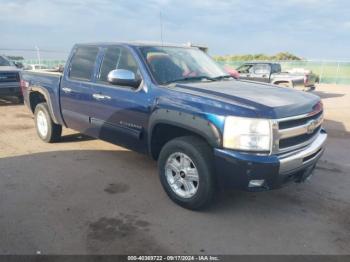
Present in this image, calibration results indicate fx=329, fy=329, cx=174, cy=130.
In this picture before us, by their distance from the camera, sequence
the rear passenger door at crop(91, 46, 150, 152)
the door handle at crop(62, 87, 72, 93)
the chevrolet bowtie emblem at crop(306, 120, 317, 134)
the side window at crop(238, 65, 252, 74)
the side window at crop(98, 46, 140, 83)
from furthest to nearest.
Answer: the side window at crop(238, 65, 252, 74) < the door handle at crop(62, 87, 72, 93) < the side window at crop(98, 46, 140, 83) < the rear passenger door at crop(91, 46, 150, 152) < the chevrolet bowtie emblem at crop(306, 120, 317, 134)

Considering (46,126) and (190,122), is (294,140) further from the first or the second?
(46,126)

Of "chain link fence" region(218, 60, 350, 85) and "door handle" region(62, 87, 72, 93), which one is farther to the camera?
"chain link fence" region(218, 60, 350, 85)

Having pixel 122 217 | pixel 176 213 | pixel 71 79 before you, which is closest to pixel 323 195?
pixel 176 213

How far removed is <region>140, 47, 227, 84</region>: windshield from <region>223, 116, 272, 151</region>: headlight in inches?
48.9

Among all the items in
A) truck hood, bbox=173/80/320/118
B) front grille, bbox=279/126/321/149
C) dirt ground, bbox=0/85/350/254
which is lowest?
dirt ground, bbox=0/85/350/254

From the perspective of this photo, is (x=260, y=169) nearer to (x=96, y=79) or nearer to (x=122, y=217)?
(x=122, y=217)

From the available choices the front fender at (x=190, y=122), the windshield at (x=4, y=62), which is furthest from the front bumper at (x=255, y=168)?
the windshield at (x=4, y=62)

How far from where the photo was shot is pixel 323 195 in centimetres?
423

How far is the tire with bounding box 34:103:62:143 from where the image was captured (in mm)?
6176

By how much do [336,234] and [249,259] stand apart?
1070 mm

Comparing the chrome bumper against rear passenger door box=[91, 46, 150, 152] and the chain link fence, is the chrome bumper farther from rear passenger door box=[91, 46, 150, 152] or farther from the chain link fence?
the chain link fence

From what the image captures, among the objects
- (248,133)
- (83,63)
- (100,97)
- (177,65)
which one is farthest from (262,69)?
(248,133)

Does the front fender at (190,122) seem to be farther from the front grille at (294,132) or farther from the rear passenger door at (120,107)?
the front grille at (294,132)

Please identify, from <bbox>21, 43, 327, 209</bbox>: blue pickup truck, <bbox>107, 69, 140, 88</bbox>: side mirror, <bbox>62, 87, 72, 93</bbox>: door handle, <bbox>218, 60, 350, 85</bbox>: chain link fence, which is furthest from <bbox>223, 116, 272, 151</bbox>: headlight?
<bbox>218, 60, 350, 85</bbox>: chain link fence
